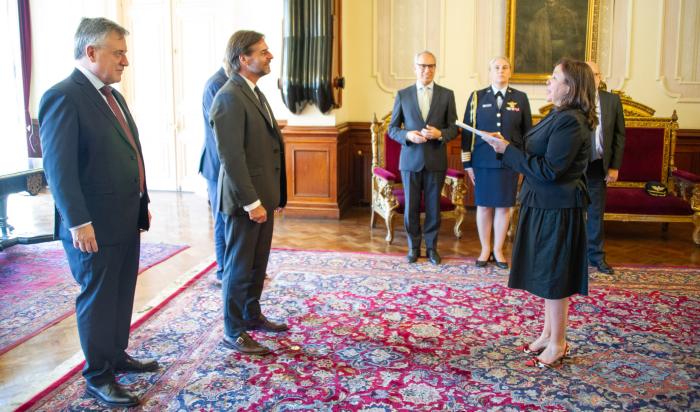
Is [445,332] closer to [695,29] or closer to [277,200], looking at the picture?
[277,200]

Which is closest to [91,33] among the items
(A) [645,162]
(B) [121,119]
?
(B) [121,119]

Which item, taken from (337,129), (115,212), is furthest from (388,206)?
(115,212)

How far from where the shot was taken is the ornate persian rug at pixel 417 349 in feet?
9.42

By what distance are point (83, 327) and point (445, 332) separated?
76.4 inches

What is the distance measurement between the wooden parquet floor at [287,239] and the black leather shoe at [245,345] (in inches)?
33.6

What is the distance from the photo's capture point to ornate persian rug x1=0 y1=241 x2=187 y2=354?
3764mm

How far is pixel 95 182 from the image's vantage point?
8.82ft

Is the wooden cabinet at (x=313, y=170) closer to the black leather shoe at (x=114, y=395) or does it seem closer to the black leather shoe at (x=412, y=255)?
the black leather shoe at (x=412, y=255)

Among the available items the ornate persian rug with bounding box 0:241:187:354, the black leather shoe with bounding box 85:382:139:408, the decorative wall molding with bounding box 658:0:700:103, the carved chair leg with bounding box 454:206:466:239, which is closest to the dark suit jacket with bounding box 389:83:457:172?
the carved chair leg with bounding box 454:206:466:239

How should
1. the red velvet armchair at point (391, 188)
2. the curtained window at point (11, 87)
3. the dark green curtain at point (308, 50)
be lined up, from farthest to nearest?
the curtained window at point (11, 87)
the dark green curtain at point (308, 50)
the red velvet armchair at point (391, 188)

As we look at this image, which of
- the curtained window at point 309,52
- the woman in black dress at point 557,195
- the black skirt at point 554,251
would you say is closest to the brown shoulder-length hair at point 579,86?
the woman in black dress at point 557,195

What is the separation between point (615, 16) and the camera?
6.77 metres

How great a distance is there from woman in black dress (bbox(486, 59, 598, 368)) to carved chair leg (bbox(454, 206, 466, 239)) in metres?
2.72

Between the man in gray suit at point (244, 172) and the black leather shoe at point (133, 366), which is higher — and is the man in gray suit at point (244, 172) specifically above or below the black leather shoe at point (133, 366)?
above
